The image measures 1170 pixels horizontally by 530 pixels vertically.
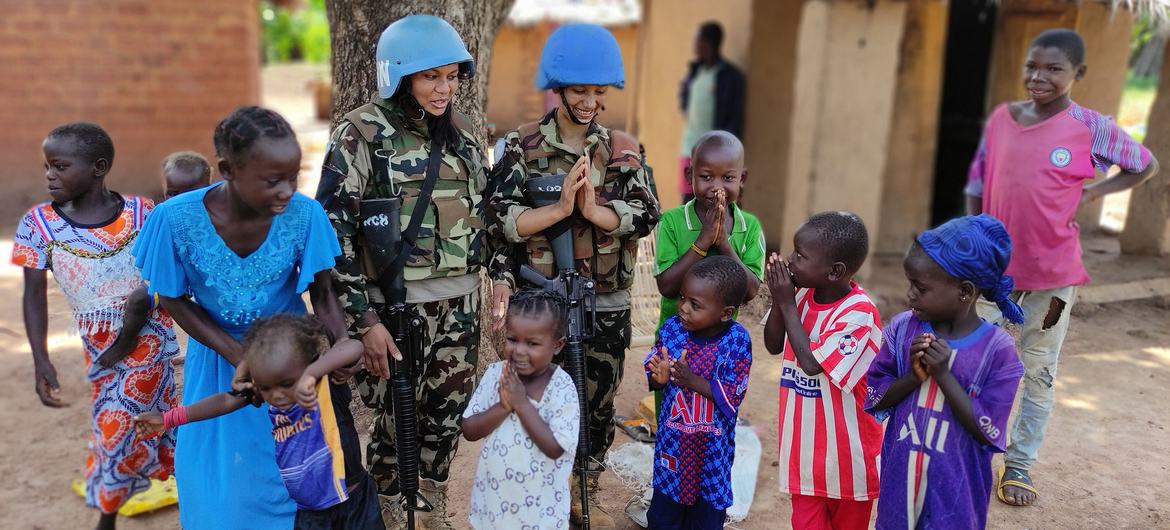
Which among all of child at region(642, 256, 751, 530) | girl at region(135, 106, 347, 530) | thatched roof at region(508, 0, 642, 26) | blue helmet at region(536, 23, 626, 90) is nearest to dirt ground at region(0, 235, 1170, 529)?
child at region(642, 256, 751, 530)

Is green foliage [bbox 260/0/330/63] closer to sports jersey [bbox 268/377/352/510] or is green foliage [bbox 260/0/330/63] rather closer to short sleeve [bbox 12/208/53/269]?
short sleeve [bbox 12/208/53/269]

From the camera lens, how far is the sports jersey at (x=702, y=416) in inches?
112

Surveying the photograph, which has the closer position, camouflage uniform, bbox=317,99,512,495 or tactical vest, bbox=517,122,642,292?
camouflage uniform, bbox=317,99,512,495

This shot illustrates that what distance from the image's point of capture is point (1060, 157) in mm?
3785

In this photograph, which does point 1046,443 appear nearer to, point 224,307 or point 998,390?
point 998,390

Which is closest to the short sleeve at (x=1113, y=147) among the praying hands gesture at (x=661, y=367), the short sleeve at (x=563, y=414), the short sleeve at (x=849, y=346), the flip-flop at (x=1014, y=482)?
the flip-flop at (x=1014, y=482)

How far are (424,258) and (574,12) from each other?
47.9 ft

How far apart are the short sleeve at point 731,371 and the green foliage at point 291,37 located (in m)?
25.3

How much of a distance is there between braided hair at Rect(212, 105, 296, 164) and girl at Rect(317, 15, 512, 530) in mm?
474

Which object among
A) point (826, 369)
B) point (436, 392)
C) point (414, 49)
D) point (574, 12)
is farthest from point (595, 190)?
point (574, 12)

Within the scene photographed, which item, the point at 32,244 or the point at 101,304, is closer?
the point at 32,244

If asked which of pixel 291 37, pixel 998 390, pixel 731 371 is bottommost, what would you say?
pixel 731 371

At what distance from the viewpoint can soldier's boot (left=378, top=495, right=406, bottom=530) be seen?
330 centimetres

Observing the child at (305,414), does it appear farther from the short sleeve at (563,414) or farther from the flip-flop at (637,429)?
the flip-flop at (637,429)
